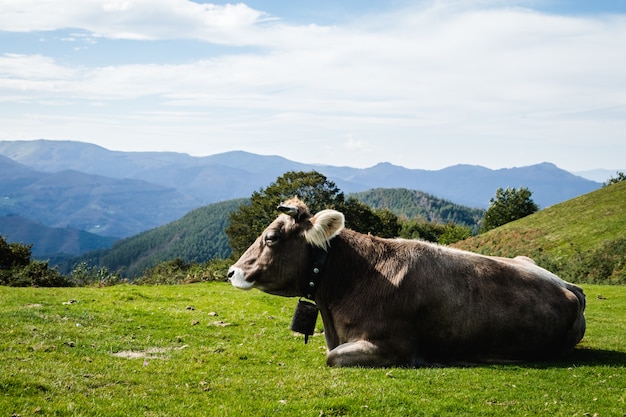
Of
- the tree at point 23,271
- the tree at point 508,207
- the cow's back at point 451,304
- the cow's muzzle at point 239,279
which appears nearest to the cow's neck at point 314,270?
the cow's back at point 451,304

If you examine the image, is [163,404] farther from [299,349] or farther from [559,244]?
[559,244]

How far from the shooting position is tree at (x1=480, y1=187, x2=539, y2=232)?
354 feet

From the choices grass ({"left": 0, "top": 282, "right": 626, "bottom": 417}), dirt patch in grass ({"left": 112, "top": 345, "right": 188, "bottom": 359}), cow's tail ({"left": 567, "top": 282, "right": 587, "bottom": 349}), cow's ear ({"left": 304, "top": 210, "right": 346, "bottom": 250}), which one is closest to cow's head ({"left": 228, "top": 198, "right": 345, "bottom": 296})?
cow's ear ({"left": 304, "top": 210, "right": 346, "bottom": 250})

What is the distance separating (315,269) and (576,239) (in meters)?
49.6

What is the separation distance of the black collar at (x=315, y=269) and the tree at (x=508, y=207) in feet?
341

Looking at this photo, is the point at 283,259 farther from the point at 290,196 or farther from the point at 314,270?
the point at 290,196

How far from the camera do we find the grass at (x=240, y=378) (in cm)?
745

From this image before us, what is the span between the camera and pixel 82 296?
69.8ft

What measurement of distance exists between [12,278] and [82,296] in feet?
36.2

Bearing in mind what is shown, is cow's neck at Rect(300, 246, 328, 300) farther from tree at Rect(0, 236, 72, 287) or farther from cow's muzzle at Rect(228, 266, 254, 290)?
tree at Rect(0, 236, 72, 287)

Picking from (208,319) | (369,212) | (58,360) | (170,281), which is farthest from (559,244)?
(58,360)

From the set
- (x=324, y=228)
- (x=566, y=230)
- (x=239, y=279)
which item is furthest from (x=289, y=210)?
(x=566, y=230)

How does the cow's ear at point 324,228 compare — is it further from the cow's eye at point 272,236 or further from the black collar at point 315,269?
the cow's eye at point 272,236

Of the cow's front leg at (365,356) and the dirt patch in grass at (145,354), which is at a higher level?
the cow's front leg at (365,356)
